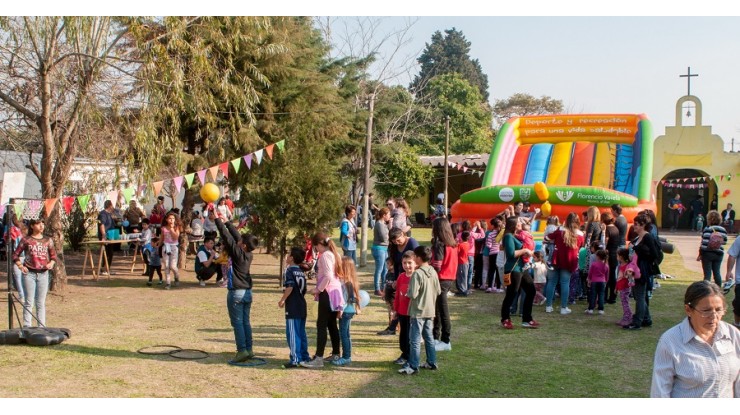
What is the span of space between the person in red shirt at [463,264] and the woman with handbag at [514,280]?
2.25 metres

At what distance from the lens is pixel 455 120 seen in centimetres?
4438

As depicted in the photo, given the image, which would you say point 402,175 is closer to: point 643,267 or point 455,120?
point 455,120

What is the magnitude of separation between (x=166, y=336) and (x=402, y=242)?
3.31 m

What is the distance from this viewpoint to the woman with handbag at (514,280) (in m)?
9.89

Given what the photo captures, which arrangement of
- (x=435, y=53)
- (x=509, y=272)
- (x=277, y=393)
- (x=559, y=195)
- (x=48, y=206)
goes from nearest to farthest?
(x=277, y=393), (x=509, y=272), (x=48, y=206), (x=559, y=195), (x=435, y=53)

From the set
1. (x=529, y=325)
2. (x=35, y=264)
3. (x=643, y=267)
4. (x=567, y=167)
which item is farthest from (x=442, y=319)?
(x=567, y=167)

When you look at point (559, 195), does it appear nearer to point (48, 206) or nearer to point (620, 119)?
point (620, 119)

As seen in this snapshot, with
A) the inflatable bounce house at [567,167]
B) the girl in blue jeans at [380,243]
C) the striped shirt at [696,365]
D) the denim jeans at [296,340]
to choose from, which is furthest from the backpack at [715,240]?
the striped shirt at [696,365]

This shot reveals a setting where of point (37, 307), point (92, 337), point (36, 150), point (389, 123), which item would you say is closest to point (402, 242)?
point (92, 337)

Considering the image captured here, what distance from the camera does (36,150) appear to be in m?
14.9

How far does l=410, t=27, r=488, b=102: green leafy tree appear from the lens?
63.1m

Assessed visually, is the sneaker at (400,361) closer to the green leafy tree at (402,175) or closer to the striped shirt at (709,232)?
the striped shirt at (709,232)

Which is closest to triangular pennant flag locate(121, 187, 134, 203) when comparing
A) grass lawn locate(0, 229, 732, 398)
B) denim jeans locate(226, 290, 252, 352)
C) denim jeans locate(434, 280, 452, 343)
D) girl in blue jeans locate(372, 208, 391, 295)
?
grass lawn locate(0, 229, 732, 398)

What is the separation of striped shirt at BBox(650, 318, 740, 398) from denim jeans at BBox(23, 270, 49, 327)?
788 cm
